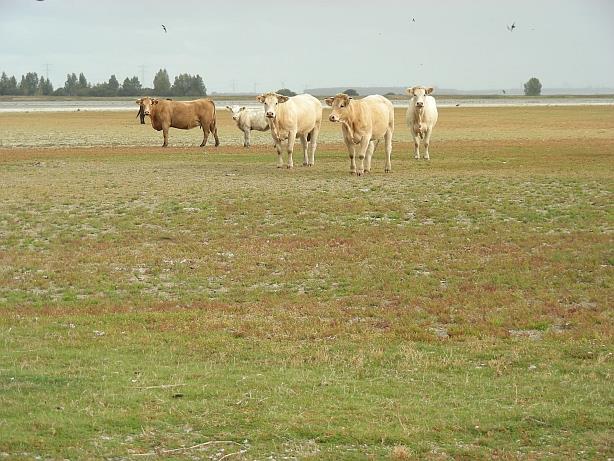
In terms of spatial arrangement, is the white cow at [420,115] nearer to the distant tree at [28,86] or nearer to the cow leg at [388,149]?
the cow leg at [388,149]

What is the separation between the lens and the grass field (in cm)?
788

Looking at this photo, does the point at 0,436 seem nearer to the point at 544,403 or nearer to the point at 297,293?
the point at 544,403

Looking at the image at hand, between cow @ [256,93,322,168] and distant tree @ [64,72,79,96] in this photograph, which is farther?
distant tree @ [64,72,79,96]

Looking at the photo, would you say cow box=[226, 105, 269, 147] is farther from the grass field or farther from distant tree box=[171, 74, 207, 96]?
distant tree box=[171, 74, 207, 96]

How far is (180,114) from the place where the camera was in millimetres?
43594

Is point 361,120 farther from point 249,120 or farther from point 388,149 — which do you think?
point 249,120

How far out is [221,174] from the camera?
1092 inches

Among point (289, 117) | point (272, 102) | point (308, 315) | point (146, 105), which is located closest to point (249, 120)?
point (146, 105)

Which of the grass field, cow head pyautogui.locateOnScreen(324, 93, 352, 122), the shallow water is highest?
cow head pyautogui.locateOnScreen(324, 93, 352, 122)

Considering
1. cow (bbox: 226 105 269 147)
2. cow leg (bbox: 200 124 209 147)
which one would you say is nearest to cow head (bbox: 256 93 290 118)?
cow (bbox: 226 105 269 147)

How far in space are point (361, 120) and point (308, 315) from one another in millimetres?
14139

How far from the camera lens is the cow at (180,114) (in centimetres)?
4278

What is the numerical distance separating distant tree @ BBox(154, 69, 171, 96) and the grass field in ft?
441

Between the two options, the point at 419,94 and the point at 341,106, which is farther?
the point at 419,94
